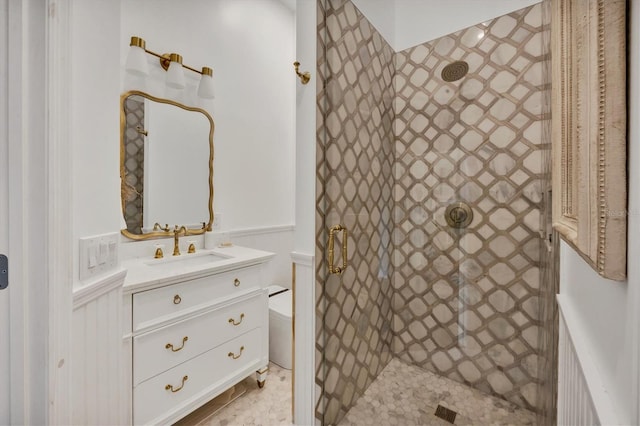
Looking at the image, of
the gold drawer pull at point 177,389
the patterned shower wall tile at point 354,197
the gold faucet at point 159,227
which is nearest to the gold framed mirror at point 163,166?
the gold faucet at point 159,227

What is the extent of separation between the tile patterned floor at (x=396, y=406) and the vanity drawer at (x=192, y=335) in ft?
1.32

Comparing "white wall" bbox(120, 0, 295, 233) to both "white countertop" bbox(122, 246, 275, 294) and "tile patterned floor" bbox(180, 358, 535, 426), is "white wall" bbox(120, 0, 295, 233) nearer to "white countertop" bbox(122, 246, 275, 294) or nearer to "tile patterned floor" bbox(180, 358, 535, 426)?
"white countertop" bbox(122, 246, 275, 294)

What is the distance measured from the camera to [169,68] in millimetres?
1756

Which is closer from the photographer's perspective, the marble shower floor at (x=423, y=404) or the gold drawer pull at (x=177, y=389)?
the gold drawer pull at (x=177, y=389)

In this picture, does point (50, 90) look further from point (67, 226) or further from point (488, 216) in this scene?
point (488, 216)

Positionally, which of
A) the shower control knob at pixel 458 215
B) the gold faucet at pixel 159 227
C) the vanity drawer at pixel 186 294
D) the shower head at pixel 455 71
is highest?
Answer: the shower head at pixel 455 71

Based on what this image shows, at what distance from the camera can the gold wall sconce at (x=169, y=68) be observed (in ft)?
5.21

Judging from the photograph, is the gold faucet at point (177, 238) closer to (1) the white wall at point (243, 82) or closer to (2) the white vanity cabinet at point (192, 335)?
(1) the white wall at point (243, 82)

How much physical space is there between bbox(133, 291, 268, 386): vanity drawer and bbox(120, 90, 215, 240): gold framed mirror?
661 mm

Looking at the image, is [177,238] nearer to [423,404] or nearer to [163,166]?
[163,166]

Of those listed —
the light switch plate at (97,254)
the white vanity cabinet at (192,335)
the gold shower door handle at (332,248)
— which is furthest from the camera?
the gold shower door handle at (332,248)

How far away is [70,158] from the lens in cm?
81

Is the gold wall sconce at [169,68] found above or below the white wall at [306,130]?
above

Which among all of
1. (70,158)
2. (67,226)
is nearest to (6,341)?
(67,226)
